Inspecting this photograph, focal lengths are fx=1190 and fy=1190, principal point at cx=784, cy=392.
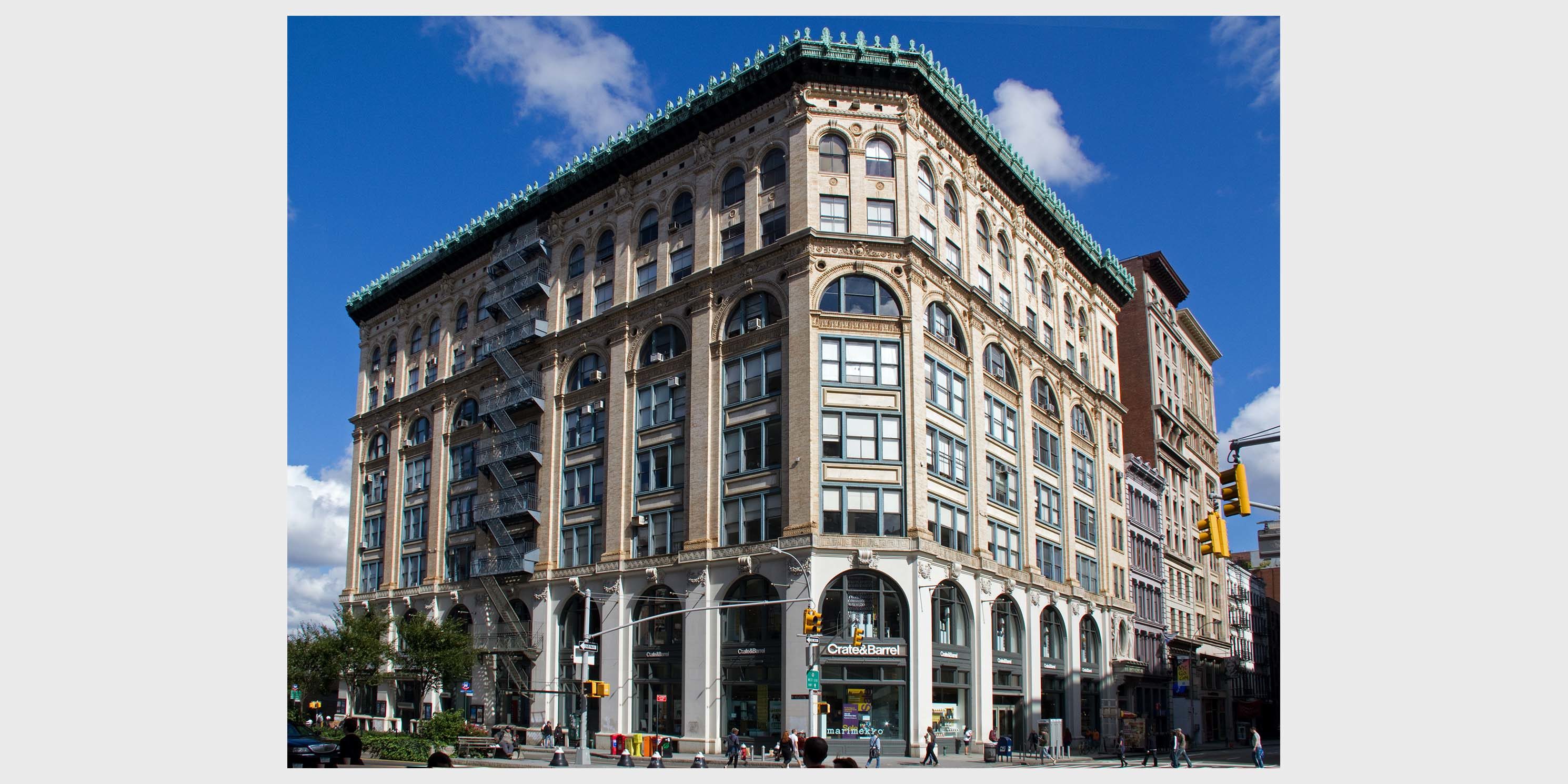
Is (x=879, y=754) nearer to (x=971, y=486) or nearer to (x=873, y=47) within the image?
(x=971, y=486)

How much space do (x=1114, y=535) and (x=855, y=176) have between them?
103 feet

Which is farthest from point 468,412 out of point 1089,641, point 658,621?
point 1089,641

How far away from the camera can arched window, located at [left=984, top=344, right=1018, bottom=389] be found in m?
57.6

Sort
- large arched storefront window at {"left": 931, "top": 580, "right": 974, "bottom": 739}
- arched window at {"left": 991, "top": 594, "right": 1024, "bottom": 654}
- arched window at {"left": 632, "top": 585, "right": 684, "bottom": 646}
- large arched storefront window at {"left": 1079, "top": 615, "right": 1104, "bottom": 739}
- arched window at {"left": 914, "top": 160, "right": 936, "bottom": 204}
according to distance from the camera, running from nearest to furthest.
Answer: large arched storefront window at {"left": 931, "top": 580, "right": 974, "bottom": 739} < arched window at {"left": 632, "top": 585, "right": 684, "bottom": 646} < arched window at {"left": 914, "top": 160, "right": 936, "bottom": 204} < arched window at {"left": 991, "top": 594, "right": 1024, "bottom": 654} < large arched storefront window at {"left": 1079, "top": 615, "right": 1104, "bottom": 739}

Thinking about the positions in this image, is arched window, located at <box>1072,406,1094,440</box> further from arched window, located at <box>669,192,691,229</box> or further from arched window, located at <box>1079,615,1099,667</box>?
arched window, located at <box>669,192,691,229</box>

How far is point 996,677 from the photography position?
5309 centimetres

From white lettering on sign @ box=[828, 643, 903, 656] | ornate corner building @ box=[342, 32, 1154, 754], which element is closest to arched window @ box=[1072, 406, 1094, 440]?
ornate corner building @ box=[342, 32, 1154, 754]

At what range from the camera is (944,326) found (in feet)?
175

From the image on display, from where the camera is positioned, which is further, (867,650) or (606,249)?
(606,249)

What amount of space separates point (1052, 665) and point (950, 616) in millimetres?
11733

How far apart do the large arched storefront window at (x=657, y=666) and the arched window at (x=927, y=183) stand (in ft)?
68.3

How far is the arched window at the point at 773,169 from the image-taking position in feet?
170

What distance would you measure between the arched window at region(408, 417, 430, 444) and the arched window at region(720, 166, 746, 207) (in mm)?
28061

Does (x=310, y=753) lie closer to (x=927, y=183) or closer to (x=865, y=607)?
(x=865, y=607)
